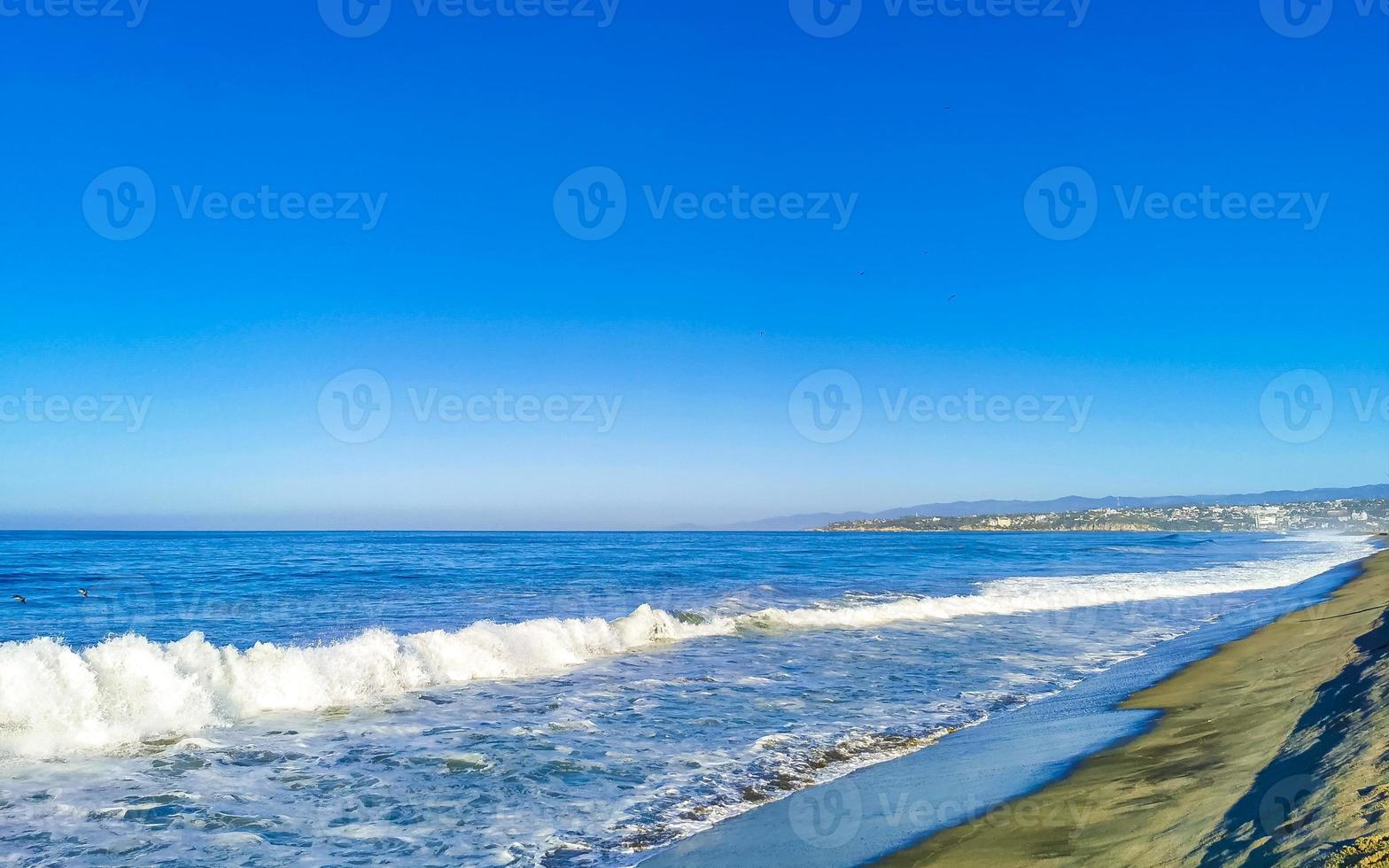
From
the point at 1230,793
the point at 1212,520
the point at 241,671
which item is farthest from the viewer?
the point at 1212,520

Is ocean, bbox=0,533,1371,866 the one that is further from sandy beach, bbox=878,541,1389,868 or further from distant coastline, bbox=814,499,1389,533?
distant coastline, bbox=814,499,1389,533

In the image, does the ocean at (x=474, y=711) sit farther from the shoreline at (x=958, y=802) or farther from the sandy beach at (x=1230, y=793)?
the sandy beach at (x=1230, y=793)

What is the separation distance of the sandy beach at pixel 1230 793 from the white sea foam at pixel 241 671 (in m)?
9.90

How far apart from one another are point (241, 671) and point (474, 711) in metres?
3.68

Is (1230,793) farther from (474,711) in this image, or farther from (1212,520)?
(1212,520)

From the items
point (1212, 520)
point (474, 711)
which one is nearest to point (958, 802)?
point (474, 711)

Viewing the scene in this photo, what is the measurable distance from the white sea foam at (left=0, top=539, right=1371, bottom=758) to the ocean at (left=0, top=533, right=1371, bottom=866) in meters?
0.04

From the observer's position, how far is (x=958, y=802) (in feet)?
24.8

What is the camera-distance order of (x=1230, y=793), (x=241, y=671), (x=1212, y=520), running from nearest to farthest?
(x=1230, y=793), (x=241, y=671), (x=1212, y=520)

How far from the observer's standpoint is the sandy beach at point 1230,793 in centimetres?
489

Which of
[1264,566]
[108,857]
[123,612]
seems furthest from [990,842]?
[1264,566]

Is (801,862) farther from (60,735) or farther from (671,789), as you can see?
(60,735)

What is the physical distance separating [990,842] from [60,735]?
10.8 m

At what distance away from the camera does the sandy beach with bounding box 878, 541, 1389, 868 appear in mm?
4887
